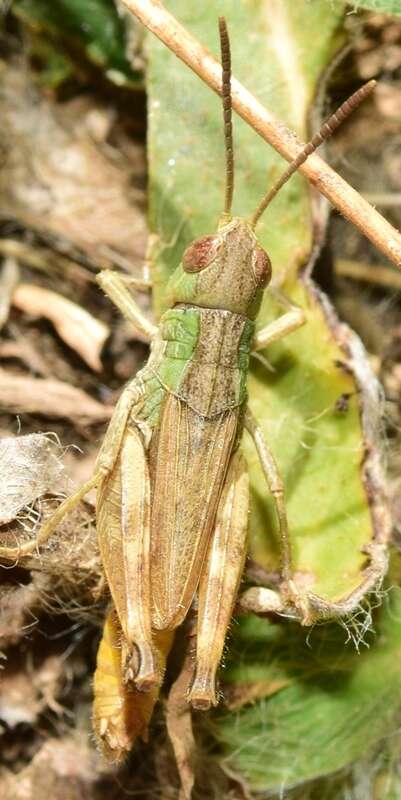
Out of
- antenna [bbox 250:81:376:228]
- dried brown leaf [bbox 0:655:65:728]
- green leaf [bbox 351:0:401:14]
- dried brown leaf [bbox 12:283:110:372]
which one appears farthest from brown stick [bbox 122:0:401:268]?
dried brown leaf [bbox 0:655:65:728]

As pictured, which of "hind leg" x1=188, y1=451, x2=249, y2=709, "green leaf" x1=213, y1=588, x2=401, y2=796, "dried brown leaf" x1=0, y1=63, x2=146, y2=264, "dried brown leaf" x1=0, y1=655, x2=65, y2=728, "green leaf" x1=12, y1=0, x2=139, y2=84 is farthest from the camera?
"dried brown leaf" x1=0, y1=63, x2=146, y2=264

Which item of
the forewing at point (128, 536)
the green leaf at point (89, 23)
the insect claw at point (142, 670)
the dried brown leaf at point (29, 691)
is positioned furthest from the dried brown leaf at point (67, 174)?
the insect claw at point (142, 670)

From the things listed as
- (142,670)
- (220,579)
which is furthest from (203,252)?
(142,670)

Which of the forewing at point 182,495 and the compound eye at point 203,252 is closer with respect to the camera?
the forewing at point 182,495

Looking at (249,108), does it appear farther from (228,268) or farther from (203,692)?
(203,692)

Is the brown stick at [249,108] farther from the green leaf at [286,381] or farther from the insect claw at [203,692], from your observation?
the insect claw at [203,692]

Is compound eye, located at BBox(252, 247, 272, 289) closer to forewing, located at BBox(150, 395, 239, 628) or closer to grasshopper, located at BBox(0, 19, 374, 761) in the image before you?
grasshopper, located at BBox(0, 19, 374, 761)

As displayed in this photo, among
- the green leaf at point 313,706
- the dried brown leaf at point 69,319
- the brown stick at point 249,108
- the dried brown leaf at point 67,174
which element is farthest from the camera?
the dried brown leaf at point 67,174
